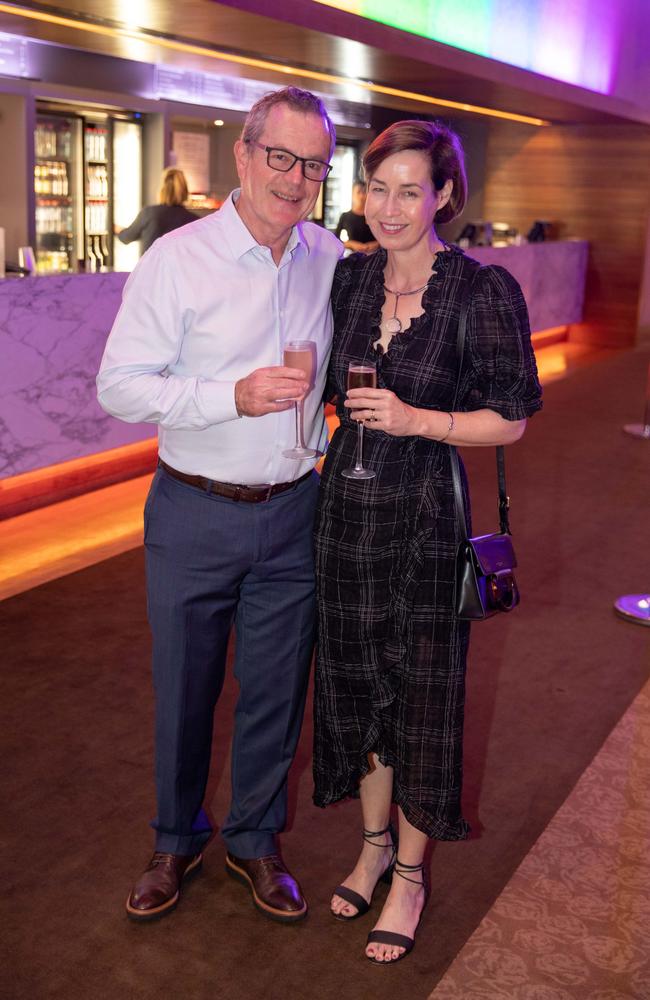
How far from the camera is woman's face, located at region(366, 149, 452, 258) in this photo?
2182 millimetres

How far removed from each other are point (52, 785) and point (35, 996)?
865 mm

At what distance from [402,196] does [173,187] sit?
6443 mm

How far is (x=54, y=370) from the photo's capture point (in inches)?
216

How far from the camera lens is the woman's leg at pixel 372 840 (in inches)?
97.7

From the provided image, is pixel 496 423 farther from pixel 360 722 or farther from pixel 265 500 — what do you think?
pixel 360 722

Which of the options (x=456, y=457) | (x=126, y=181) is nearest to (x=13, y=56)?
(x=126, y=181)

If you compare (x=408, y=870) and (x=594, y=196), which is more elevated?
(x=594, y=196)

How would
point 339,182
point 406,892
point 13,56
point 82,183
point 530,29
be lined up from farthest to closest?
point 339,182
point 530,29
point 82,183
point 13,56
point 406,892

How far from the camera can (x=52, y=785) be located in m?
3.04

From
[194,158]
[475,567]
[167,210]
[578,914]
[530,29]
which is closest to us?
[475,567]

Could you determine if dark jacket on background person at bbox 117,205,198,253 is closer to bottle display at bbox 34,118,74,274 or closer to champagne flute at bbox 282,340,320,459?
bottle display at bbox 34,118,74,274

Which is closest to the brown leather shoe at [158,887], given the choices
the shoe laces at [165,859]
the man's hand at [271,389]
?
the shoe laces at [165,859]

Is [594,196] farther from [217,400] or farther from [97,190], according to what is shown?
[217,400]

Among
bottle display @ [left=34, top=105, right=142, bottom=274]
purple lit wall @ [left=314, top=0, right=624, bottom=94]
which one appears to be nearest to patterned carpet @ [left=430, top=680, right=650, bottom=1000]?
purple lit wall @ [left=314, top=0, right=624, bottom=94]
